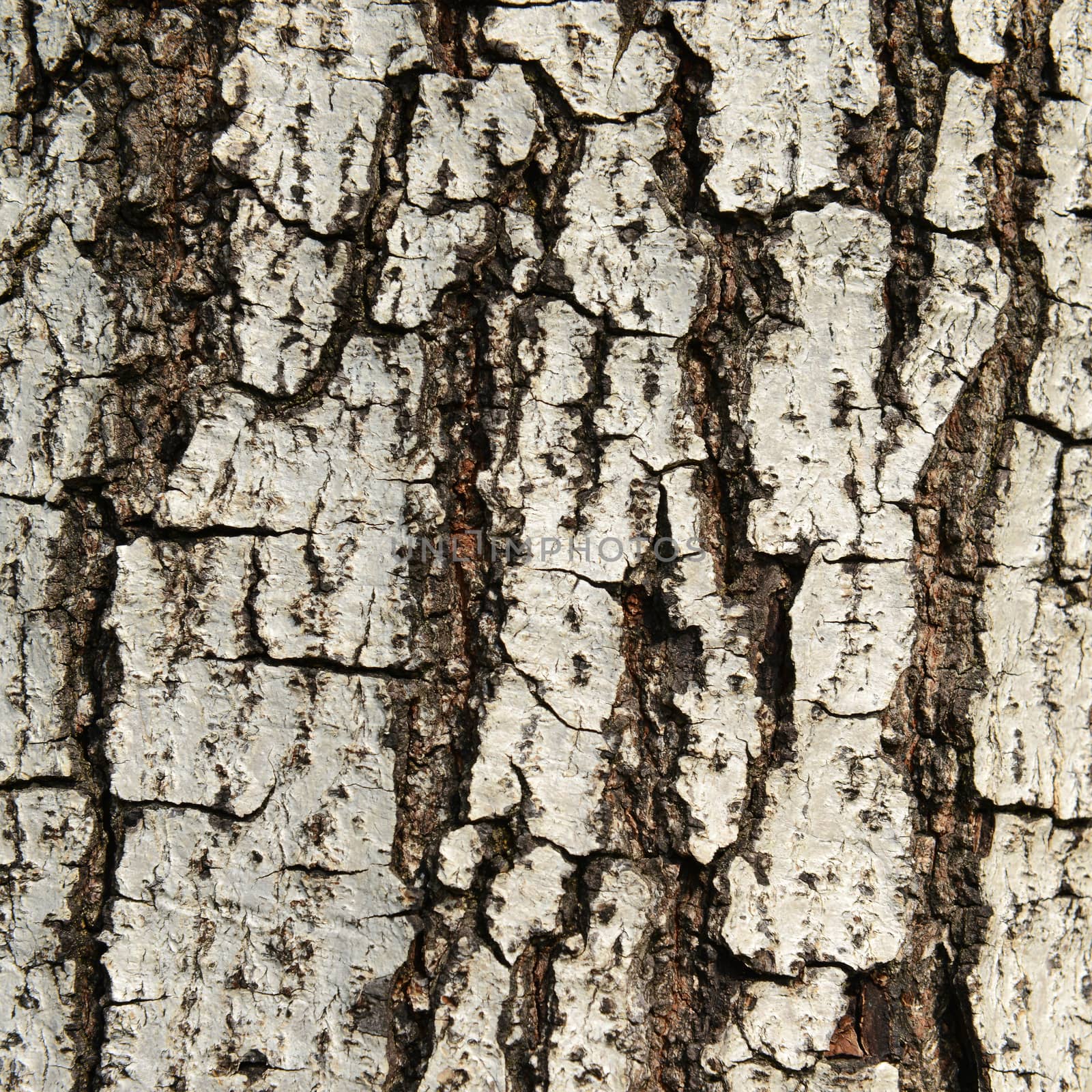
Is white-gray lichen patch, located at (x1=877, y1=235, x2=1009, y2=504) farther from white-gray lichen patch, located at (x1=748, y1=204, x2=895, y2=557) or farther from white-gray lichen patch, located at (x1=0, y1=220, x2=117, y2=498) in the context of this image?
white-gray lichen patch, located at (x1=0, y1=220, x2=117, y2=498)

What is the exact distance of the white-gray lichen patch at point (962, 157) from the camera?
1.19m

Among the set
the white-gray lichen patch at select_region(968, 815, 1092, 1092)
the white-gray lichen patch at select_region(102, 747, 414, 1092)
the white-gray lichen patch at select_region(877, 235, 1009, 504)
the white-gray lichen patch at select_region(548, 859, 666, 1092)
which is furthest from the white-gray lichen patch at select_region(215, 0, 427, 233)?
the white-gray lichen patch at select_region(968, 815, 1092, 1092)

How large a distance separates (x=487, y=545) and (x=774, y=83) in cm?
76

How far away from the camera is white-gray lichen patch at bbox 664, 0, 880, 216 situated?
1.17m

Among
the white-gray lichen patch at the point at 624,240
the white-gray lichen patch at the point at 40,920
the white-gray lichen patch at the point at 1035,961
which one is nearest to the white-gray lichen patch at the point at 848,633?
the white-gray lichen patch at the point at 1035,961

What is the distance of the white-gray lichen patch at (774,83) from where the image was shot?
117 centimetres

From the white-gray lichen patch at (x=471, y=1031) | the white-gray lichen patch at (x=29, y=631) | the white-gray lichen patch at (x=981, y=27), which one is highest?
the white-gray lichen patch at (x=981, y=27)

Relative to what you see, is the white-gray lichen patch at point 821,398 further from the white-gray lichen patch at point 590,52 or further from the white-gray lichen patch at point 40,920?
the white-gray lichen patch at point 40,920

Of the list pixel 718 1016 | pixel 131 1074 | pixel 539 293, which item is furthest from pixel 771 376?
pixel 131 1074

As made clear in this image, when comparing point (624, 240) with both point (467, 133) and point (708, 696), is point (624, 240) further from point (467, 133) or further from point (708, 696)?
point (708, 696)

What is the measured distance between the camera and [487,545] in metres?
1.18

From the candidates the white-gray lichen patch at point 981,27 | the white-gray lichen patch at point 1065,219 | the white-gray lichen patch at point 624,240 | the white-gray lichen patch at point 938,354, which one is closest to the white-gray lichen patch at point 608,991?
the white-gray lichen patch at point 938,354

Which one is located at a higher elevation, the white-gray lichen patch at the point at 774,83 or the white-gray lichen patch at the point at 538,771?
the white-gray lichen patch at the point at 774,83

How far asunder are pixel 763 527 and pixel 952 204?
532 mm
